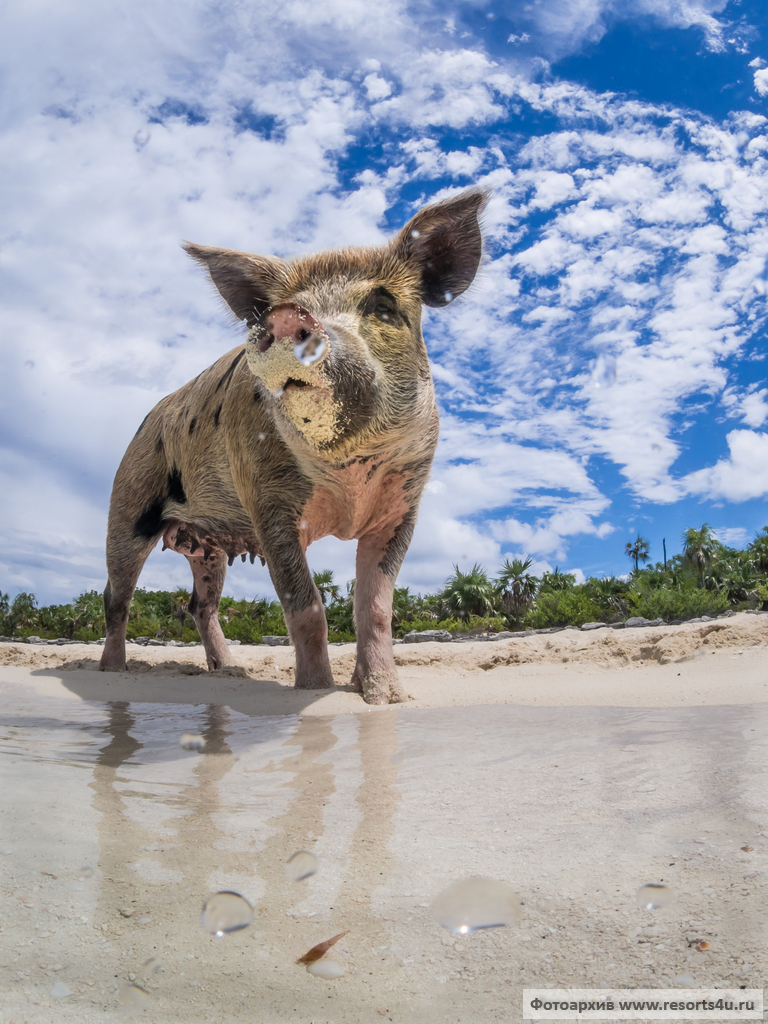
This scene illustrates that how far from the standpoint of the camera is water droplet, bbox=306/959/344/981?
121cm

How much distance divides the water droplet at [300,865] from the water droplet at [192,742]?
5.27 feet

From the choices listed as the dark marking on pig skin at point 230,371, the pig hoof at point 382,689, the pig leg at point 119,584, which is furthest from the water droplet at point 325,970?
the pig leg at point 119,584

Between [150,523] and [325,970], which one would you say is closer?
[325,970]

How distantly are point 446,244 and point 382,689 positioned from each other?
9.66 ft

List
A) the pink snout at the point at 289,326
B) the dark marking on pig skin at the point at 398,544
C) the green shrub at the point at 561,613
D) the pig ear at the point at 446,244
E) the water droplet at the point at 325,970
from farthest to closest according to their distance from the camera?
the green shrub at the point at 561,613 → the dark marking on pig skin at the point at 398,544 → the pig ear at the point at 446,244 → the pink snout at the point at 289,326 → the water droplet at the point at 325,970

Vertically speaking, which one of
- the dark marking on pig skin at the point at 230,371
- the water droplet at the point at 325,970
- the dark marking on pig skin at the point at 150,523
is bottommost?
the water droplet at the point at 325,970

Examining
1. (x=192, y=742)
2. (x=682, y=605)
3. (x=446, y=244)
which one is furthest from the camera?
(x=682, y=605)

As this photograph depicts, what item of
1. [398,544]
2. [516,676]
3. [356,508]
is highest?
[356,508]

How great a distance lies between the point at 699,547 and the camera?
139 feet

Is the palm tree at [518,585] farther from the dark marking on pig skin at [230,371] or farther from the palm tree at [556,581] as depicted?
the dark marking on pig skin at [230,371]

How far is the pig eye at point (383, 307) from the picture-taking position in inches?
161

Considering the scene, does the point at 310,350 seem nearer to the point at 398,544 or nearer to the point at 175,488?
the point at 398,544

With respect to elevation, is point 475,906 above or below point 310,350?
below

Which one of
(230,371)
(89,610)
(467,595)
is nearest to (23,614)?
(89,610)
